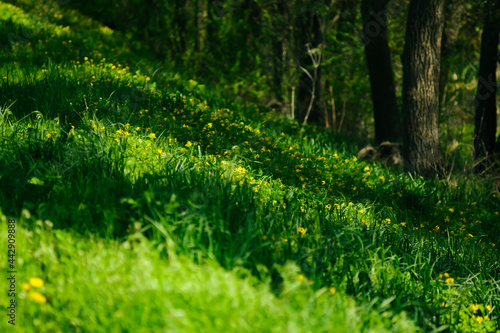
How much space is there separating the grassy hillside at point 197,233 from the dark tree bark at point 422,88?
152 centimetres

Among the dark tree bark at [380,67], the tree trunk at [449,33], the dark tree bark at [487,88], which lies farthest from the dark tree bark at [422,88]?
the tree trunk at [449,33]

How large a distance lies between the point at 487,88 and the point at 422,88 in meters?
2.60

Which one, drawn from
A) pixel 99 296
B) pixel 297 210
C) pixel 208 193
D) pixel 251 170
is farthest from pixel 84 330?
pixel 251 170

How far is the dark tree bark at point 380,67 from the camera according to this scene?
9031 mm

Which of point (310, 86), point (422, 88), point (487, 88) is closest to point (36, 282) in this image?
point (422, 88)

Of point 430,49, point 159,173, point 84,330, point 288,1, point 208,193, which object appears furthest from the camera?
point 288,1

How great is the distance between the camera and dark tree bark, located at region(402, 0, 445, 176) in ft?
23.9

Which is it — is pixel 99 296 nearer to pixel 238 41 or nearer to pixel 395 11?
pixel 395 11

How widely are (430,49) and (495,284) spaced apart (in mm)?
4804

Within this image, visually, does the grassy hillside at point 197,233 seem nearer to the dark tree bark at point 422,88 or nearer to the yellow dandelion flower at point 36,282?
the yellow dandelion flower at point 36,282

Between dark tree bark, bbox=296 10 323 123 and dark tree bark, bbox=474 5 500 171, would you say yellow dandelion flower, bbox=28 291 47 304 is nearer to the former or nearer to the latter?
dark tree bark, bbox=474 5 500 171

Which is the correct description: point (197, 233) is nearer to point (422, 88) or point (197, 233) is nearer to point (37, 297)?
point (37, 297)

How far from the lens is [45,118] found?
4691 millimetres

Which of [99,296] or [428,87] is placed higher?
[428,87]
